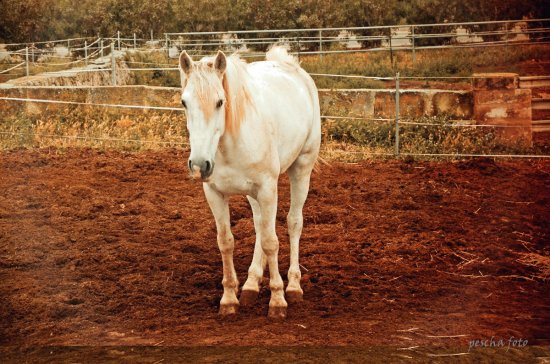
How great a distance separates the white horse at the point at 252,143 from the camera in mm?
3332

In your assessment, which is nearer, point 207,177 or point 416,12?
point 207,177

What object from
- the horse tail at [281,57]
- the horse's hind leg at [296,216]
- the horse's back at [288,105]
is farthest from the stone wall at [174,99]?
the horse's hind leg at [296,216]

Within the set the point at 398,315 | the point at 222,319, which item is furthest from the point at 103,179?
the point at 398,315

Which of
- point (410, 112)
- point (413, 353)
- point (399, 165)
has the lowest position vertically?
point (413, 353)

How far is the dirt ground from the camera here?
3617 mm

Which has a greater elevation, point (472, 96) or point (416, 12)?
point (416, 12)

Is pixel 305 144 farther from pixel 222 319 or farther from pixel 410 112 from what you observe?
pixel 410 112

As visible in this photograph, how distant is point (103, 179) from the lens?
671 cm

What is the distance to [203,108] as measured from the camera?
331 cm

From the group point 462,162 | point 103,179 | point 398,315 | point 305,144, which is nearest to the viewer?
point 398,315

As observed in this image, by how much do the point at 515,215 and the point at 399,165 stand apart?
1.91 m

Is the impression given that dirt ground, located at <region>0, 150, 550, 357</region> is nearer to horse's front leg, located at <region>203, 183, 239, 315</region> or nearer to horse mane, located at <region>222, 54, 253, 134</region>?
horse's front leg, located at <region>203, 183, 239, 315</region>

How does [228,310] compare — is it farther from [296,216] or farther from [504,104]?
[504,104]

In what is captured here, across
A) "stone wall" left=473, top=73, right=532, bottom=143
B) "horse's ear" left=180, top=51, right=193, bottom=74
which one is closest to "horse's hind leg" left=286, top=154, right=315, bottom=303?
"horse's ear" left=180, top=51, right=193, bottom=74
